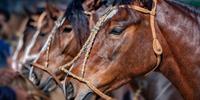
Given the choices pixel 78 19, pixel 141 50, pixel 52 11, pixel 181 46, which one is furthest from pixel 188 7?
pixel 52 11

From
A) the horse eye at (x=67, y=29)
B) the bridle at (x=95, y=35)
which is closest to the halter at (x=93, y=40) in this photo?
the bridle at (x=95, y=35)

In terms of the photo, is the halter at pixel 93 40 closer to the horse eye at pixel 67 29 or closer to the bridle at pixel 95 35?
the bridle at pixel 95 35

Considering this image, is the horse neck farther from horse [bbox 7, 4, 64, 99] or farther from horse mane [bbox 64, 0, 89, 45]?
horse [bbox 7, 4, 64, 99]

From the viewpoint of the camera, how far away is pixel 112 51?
300 centimetres

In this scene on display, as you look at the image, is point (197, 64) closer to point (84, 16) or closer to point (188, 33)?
point (188, 33)

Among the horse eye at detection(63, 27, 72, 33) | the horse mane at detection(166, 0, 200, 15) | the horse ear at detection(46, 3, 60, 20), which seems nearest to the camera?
the horse mane at detection(166, 0, 200, 15)

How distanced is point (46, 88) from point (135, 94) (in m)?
0.66

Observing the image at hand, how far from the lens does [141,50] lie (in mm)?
2996

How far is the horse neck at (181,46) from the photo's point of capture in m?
3.04

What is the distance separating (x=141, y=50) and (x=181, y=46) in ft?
0.73

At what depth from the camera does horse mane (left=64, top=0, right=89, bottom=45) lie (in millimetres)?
3972

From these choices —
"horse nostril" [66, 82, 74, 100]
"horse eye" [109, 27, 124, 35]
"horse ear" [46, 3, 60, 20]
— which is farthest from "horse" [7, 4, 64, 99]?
"horse eye" [109, 27, 124, 35]

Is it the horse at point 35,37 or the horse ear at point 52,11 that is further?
the horse ear at point 52,11

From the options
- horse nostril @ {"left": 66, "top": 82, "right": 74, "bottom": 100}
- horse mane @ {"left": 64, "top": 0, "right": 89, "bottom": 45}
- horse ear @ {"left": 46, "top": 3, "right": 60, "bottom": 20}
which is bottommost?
horse ear @ {"left": 46, "top": 3, "right": 60, "bottom": 20}
